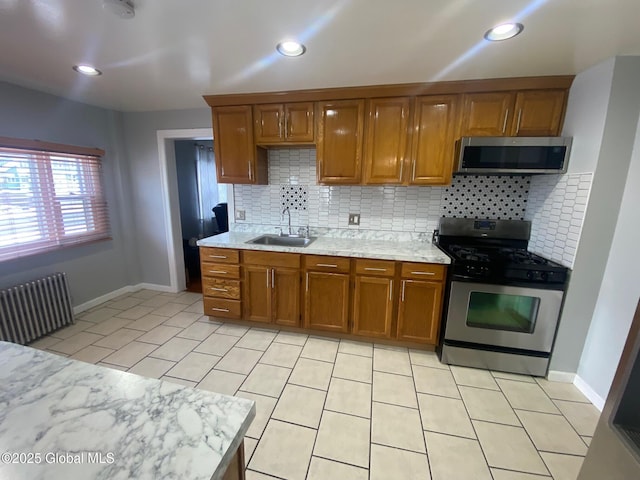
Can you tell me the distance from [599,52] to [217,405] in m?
2.74

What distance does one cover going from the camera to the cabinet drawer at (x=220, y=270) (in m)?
2.68

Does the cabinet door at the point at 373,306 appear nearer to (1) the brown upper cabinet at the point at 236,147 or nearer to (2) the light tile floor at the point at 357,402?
(2) the light tile floor at the point at 357,402

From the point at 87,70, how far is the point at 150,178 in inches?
58.6

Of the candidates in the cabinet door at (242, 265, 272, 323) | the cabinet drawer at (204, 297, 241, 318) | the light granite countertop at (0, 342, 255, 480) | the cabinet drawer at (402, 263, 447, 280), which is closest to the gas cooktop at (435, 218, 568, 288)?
the cabinet drawer at (402, 263, 447, 280)

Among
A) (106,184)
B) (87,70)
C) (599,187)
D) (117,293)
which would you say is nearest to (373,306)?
(599,187)

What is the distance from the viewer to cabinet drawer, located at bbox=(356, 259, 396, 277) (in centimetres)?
233

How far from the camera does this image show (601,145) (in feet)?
5.79

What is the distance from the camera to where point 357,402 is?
1866mm

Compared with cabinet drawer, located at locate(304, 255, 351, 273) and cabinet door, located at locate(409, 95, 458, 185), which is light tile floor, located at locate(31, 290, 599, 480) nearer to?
cabinet drawer, located at locate(304, 255, 351, 273)

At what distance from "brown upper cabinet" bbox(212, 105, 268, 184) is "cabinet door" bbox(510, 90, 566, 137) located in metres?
2.29

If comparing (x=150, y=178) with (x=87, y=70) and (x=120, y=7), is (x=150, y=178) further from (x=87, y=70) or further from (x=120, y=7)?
(x=120, y=7)

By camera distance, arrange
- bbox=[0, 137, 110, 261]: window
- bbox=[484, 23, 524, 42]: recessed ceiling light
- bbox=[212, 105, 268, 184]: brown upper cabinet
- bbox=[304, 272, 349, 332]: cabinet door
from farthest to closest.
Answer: bbox=[212, 105, 268, 184]: brown upper cabinet, bbox=[304, 272, 349, 332]: cabinet door, bbox=[0, 137, 110, 261]: window, bbox=[484, 23, 524, 42]: recessed ceiling light

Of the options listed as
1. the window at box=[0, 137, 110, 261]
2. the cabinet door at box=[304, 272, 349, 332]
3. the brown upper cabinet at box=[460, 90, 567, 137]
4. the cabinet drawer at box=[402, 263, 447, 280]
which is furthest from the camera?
the cabinet door at box=[304, 272, 349, 332]

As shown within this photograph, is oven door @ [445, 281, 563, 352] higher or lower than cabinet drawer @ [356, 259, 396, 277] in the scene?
lower
